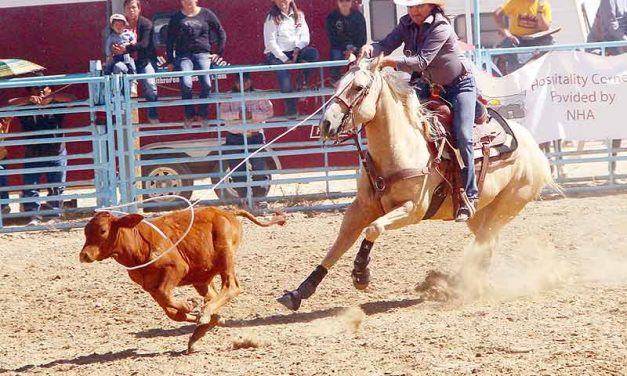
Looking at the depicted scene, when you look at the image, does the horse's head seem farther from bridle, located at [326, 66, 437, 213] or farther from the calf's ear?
the calf's ear

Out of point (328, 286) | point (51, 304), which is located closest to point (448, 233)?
point (328, 286)

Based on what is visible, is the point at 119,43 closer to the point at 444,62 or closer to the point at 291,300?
the point at 444,62

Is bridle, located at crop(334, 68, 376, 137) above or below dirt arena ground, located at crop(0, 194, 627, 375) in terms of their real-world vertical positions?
above

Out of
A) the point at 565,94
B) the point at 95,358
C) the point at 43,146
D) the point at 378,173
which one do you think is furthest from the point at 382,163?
the point at 43,146

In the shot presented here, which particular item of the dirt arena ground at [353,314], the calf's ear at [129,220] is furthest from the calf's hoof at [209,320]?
the calf's ear at [129,220]

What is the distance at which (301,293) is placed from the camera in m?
7.44

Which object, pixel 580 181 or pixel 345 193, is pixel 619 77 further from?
pixel 345 193

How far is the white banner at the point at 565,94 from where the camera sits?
1234cm

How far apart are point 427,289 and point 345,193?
458 centimetres

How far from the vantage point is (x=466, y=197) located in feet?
25.4

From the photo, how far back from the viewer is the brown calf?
632 centimetres

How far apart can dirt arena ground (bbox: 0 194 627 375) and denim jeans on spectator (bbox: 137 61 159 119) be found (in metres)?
2.02

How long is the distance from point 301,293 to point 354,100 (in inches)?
50.4

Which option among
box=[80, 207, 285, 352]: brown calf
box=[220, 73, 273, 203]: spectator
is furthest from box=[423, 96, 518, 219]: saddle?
box=[220, 73, 273, 203]: spectator
